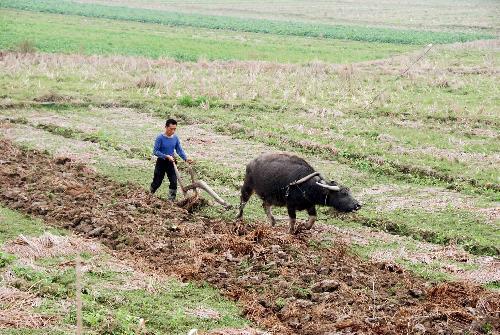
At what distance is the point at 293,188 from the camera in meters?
12.5

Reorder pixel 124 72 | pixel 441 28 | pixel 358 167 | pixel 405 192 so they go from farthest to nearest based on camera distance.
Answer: pixel 441 28 < pixel 124 72 < pixel 358 167 < pixel 405 192

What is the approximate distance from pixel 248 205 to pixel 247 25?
56151mm

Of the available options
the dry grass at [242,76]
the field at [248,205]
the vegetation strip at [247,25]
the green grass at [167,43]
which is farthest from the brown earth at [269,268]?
the vegetation strip at [247,25]

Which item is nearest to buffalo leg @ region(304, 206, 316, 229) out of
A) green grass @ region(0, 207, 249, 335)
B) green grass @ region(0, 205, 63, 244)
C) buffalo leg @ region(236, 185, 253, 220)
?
buffalo leg @ region(236, 185, 253, 220)

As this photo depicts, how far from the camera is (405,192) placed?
52.1 ft

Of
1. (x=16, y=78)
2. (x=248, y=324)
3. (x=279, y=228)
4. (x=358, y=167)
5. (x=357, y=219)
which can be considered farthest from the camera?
(x=16, y=78)

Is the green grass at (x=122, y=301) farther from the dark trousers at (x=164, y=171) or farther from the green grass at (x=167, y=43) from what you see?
the green grass at (x=167, y=43)

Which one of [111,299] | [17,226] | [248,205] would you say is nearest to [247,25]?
[248,205]

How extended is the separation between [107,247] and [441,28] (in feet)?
221

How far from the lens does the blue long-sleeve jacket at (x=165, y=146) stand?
45.5 feet

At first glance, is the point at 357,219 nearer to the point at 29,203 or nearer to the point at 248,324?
the point at 248,324

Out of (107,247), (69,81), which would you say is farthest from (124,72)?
(107,247)

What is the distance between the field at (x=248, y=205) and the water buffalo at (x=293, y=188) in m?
0.54

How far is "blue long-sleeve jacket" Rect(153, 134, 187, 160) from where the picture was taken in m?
13.9
